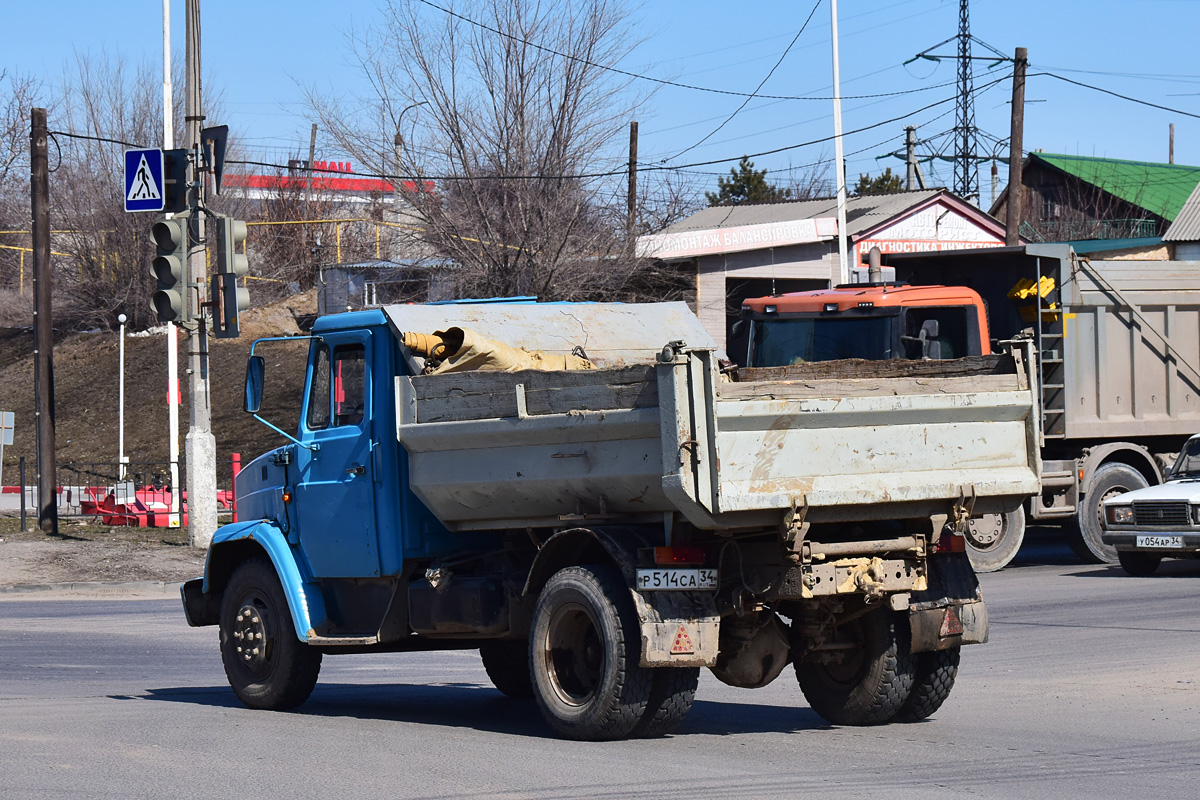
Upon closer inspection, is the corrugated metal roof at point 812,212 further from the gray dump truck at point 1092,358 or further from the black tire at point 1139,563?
the black tire at point 1139,563

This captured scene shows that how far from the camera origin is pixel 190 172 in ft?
65.7

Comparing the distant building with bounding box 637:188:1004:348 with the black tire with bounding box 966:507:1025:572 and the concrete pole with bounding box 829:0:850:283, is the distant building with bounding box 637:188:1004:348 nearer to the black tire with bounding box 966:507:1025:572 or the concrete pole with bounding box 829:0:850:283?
the concrete pole with bounding box 829:0:850:283

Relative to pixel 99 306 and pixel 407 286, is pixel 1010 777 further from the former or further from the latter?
Answer: pixel 99 306

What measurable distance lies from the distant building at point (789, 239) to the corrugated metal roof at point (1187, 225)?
10947 millimetres

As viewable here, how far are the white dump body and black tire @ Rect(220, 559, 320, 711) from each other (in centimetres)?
155

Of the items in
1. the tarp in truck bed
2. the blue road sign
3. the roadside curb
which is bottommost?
the roadside curb

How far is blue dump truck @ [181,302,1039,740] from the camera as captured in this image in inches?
291

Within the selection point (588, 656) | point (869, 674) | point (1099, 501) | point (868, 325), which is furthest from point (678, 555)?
point (1099, 501)

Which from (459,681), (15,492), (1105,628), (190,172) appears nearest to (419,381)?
(459,681)

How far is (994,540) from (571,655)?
10.6m

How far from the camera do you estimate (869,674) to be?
8391 mm

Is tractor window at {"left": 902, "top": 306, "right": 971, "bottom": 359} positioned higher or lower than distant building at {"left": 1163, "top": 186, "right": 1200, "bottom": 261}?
lower

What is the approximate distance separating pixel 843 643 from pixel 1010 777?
1675 millimetres

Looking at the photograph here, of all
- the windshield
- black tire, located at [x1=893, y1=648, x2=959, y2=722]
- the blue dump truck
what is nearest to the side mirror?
the blue dump truck
